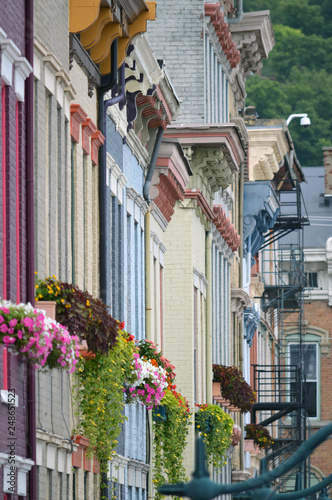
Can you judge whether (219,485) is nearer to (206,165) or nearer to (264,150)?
(206,165)

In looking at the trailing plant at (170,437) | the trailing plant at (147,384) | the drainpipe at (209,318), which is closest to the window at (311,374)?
the drainpipe at (209,318)

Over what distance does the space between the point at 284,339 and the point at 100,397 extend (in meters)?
35.0

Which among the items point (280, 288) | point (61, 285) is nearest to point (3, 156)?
point (61, 285)

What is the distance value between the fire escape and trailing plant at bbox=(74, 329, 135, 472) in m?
21.1

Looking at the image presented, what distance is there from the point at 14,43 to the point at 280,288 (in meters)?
34.3

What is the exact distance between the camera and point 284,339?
5197 centimetres

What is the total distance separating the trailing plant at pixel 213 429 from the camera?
29.5 m

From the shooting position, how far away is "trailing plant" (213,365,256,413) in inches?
1325

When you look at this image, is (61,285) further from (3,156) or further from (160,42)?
(160,42)

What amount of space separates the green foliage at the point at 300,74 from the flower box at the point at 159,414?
61.8 metres

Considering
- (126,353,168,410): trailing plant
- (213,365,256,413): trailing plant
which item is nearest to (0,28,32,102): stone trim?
(126,353,168,410): trailing plant

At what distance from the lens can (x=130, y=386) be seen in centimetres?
2016

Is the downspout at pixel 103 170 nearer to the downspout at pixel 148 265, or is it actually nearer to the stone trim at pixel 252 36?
the downspout at pixel 148 265

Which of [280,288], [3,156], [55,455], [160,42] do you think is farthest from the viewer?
[280,288]
